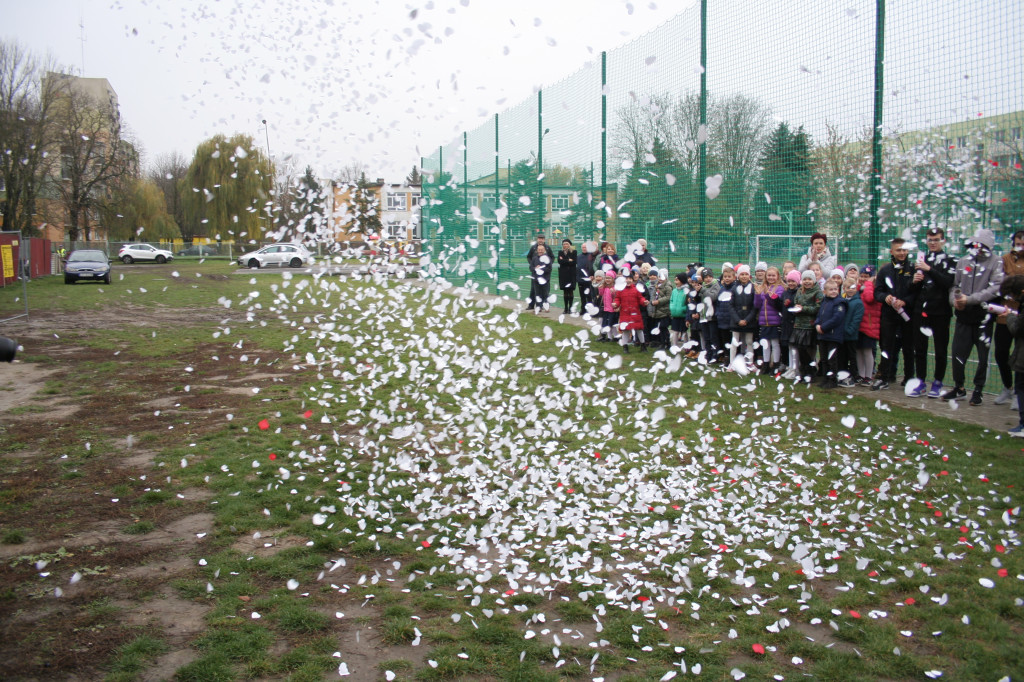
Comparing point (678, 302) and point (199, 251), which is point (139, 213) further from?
point (678, 302)

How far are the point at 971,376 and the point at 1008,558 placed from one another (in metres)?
4.93

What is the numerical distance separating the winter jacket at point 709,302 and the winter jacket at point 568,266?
4.34 m

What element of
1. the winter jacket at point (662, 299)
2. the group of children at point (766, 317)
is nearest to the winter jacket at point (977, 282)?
the group of children at point (766, 317)

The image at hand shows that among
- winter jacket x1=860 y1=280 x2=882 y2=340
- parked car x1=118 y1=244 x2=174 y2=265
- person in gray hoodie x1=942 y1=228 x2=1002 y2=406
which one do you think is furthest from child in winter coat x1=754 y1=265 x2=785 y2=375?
parked car x1=118 y1=244 x2=174 y2=265

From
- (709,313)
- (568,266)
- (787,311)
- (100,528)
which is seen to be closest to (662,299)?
(709,313)

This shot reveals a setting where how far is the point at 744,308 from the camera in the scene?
27.1 feet

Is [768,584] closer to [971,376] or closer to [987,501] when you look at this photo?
[987,501]

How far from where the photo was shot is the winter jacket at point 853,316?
736cm

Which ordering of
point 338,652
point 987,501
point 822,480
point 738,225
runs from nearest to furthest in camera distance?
point 338,652, point 987,501, point 822,480, point 738,225

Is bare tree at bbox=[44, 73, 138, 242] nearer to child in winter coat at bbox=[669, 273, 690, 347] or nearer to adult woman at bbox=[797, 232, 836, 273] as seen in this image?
child in winter coat at bbox=[669, 273, 690, 347]

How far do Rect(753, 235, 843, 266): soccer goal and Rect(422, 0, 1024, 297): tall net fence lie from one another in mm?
25

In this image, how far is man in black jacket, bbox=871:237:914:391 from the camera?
277 inches

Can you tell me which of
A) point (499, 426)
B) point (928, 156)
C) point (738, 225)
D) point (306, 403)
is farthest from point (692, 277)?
point (306, 403)

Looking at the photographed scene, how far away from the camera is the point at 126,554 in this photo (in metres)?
3.74
